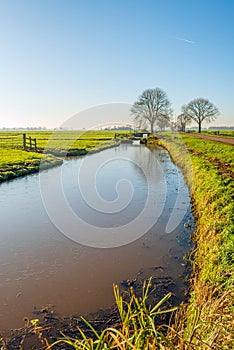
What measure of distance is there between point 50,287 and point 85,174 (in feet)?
43.6

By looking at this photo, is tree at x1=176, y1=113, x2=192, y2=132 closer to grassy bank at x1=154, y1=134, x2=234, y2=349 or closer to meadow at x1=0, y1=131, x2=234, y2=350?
meadow at x1=0, y1=131, x2=234, y2=350

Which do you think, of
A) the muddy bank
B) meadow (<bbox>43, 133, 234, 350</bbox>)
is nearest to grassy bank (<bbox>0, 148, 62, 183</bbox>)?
meadow (<bbox>43, 133, 234, 350</bbox>)

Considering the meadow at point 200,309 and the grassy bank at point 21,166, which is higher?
the grassy bank at point 21,166

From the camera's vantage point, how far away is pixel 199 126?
257 feet

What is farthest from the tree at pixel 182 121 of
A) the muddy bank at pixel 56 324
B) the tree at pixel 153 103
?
the muddy bank at pixel 56 324

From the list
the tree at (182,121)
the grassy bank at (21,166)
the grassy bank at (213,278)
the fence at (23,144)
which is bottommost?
the grassy bank at (213,278)

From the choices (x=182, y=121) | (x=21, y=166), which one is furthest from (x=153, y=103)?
(x=21, y=166)

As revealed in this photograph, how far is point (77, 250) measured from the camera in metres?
7.11

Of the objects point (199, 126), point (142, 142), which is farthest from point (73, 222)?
point (199, 126)

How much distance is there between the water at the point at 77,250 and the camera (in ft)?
16.8

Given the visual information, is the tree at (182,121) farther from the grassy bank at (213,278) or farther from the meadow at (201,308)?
the grassy bank at (213,278)

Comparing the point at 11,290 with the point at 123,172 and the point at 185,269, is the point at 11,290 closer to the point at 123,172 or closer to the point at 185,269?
the point at 185,269

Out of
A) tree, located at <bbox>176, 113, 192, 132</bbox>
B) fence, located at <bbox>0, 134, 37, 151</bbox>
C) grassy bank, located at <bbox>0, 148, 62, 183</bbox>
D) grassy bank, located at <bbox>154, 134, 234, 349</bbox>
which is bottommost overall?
grassy bank, located at <bbox>154, 134, 234, 349</bbox>

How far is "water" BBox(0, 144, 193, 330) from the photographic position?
5.11m
